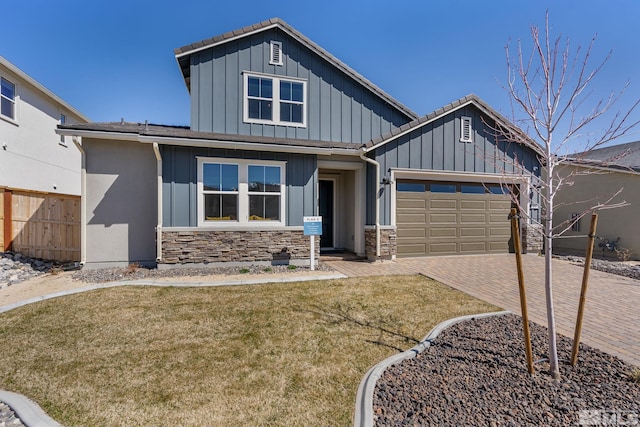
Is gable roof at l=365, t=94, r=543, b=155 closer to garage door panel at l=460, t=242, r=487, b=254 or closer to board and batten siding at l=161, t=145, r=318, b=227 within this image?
board and batten siding at l=161, t=145, r=318, b=227

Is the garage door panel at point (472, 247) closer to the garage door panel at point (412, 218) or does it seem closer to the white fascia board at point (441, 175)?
the garage door panel at point (412, 218)

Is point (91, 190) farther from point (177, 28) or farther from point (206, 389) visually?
point (206, 389)

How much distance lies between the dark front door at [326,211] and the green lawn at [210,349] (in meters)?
4.72

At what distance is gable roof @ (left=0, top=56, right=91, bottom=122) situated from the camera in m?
10.4

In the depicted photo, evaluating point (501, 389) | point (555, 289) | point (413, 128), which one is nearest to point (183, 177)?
point (413, 128)

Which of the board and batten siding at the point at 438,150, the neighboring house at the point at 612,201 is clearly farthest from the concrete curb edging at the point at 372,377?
the neighboring house at the point at 612,201

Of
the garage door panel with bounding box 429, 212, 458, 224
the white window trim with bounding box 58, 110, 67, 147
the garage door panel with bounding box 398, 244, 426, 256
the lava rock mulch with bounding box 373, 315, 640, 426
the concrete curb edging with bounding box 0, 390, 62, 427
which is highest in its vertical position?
the white window trim with bounding box 58, 110, 67, 147

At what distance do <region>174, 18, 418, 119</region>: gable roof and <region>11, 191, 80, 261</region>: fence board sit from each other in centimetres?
552

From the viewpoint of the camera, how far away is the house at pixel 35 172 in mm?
8844

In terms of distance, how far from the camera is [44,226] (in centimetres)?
902

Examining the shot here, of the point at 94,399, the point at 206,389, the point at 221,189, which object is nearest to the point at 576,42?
the point at 206,389

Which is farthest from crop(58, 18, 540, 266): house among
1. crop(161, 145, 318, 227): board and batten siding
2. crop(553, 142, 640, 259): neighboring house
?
crop(553, 142, 640, 259): neighboring house

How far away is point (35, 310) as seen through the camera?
196 inches

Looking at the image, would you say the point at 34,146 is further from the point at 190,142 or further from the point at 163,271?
the point at 163,271
